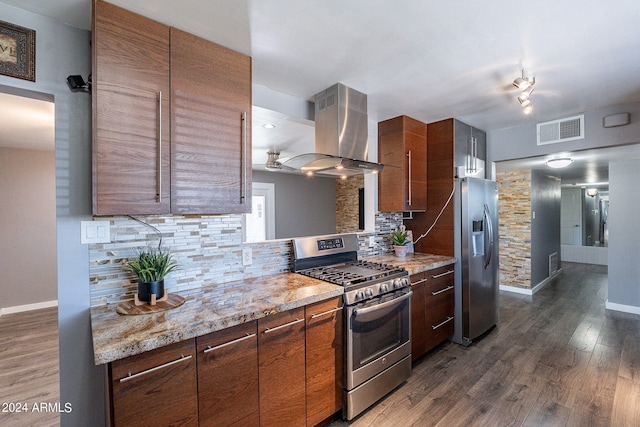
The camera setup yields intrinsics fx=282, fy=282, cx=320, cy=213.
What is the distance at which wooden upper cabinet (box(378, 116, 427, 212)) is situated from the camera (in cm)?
297

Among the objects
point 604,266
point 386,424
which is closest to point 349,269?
point 386,424

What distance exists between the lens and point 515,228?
4.95m

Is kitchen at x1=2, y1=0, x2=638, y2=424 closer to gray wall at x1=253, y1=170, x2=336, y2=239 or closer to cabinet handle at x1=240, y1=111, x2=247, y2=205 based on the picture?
cabinet handle at x1=240, y1=111, x2=247, y2=205

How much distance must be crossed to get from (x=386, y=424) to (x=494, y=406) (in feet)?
2.74

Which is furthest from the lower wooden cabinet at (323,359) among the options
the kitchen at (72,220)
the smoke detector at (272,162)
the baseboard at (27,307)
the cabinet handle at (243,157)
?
the baseboard at (27,307)

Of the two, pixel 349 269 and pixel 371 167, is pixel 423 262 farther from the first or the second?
pixel 371 167

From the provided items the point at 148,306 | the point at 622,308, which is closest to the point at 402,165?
the point at 148,306

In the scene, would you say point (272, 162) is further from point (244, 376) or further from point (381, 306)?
point (244, 376)

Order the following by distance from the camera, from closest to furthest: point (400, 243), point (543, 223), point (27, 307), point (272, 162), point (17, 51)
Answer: point (17, 51)
point (400, 243)
point (272, 162)
point (27, 307)
point (543, 223)

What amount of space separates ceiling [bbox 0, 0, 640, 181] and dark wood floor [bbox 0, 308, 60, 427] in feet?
8.46

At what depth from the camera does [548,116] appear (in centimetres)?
300

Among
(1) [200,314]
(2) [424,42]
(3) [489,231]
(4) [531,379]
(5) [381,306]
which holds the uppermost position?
(2) [424,42]

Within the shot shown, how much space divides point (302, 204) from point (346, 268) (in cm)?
120

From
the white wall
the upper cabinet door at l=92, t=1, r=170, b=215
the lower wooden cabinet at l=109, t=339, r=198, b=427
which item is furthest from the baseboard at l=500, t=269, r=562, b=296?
the white wall
